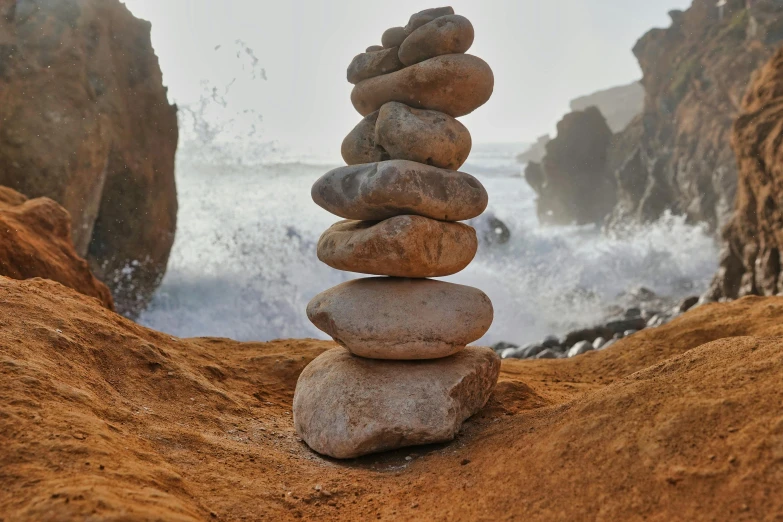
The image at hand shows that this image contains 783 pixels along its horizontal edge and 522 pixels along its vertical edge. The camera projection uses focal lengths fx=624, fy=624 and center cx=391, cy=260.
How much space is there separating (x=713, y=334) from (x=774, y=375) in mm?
2982

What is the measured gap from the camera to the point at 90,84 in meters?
8.91

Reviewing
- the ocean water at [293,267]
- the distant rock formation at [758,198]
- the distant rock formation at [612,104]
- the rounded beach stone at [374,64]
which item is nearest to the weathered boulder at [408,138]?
the rounded beach stone at [374,64]

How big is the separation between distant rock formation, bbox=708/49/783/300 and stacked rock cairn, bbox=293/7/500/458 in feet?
18.8

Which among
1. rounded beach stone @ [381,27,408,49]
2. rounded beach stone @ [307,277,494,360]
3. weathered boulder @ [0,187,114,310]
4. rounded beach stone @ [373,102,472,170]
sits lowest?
rounded beach stone @ [307,277,494,360]

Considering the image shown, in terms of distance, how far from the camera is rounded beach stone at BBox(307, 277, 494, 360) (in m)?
3.73

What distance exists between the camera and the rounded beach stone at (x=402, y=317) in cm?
373

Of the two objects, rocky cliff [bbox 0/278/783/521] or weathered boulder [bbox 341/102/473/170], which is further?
weathered boulder [bbox 341/102/473/170]

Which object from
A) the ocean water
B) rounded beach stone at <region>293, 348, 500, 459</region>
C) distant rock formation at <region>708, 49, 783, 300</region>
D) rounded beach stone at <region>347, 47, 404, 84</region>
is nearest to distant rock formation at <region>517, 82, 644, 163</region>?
the ocean water

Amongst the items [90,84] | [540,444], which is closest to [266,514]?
[540,444]

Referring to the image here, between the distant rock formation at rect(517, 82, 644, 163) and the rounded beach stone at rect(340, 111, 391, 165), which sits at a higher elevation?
the distant rock formation at rect(517, 82, 644, 163)

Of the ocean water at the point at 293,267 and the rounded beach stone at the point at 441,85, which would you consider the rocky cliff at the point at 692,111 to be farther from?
the rounded beach stone at the point at 441,85

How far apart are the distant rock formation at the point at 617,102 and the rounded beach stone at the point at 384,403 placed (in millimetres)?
50785

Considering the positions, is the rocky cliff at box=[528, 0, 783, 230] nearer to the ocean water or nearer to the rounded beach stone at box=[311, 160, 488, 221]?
the ocean water

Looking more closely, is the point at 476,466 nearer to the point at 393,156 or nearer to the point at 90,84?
the point at 393,156
